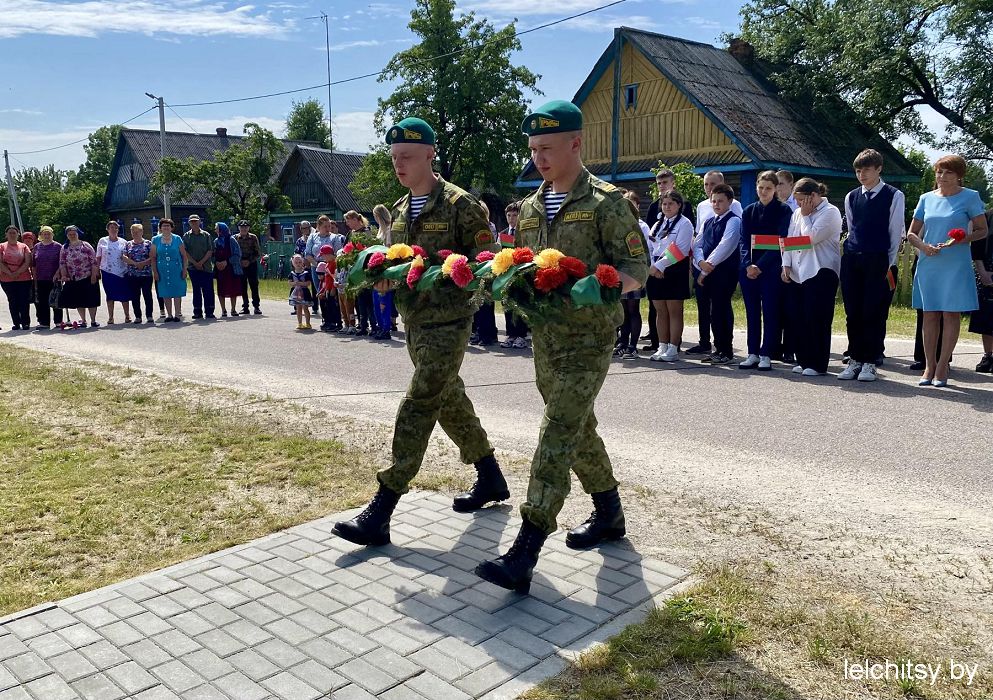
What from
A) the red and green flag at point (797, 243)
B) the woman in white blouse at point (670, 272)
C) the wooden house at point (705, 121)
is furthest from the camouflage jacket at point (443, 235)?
the wooden house at point (705, 121)

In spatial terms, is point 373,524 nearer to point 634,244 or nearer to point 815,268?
point 634,244

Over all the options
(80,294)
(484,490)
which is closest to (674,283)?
(484,490)

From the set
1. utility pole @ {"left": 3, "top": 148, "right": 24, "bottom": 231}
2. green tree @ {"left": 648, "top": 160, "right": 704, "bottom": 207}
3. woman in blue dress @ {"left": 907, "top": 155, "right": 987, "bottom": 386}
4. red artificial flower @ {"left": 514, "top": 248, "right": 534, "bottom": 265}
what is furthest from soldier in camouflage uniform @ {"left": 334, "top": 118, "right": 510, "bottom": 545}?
utility pole @ {"left": 3, "top": 148, "right": 24, "bottom": 231}

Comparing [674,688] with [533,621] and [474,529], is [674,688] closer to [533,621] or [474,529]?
[533,621]

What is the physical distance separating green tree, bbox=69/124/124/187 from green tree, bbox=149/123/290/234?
1942 inches

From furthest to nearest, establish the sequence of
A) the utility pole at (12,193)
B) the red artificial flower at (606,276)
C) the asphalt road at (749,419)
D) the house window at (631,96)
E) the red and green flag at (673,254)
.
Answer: the utility pole at (12,193) < the house window at (631,96) < the red and green flag at (673,254) < the asphalt road at (749,419) < the red artificial flower at (606,276)

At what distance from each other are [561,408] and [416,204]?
149cm

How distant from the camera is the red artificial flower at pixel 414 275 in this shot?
13.6 feet

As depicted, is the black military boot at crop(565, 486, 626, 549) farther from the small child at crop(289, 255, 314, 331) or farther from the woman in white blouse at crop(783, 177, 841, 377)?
the small child at crop(289, 255, 314, 331)

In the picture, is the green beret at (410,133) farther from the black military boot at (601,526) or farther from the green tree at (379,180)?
the green tree at (379,180)

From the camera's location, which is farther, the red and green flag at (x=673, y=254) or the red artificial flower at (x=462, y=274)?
the red and green flag at (x=673, y=254)

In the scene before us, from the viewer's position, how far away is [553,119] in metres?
3.85

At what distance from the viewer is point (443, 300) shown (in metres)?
4.42

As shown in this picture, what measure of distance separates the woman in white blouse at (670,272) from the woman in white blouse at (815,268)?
1434 millimetres
